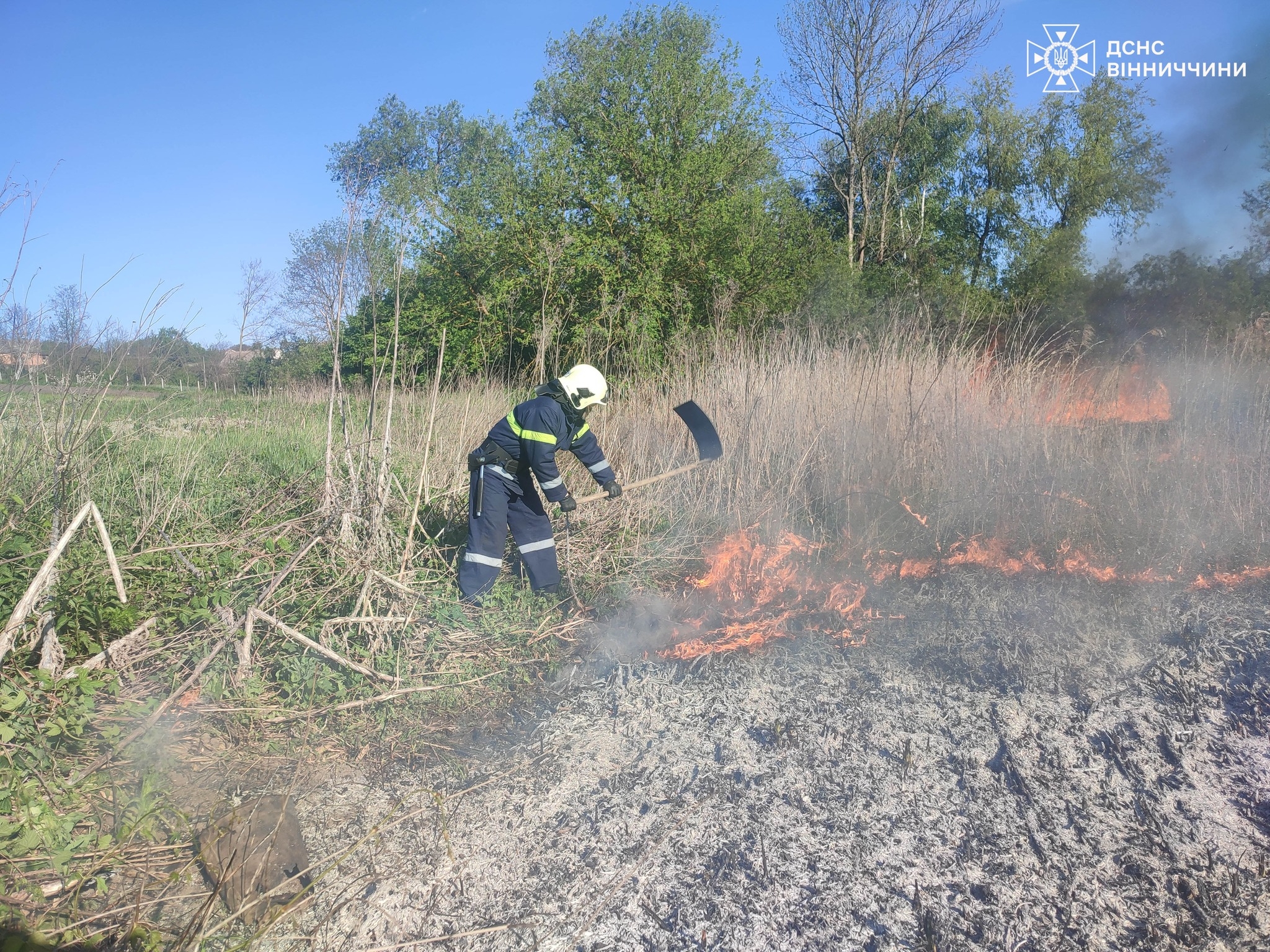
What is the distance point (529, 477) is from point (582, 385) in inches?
33.1

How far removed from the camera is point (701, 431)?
5.94m

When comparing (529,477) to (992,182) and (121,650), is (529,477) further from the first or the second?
(992,182)

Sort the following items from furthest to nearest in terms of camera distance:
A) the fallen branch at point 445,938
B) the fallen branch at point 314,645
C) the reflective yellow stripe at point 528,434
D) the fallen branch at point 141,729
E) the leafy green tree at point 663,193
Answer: the leafy green tree at point 663,193
the reflective yellow stripe at point 528,434
the fallen branch at point 314,645
the fallen branch at point 141,729
the fallen branch at point 445,938

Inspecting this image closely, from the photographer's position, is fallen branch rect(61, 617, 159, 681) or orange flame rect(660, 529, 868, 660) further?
orange flame rect(660, 529, 868, 660)

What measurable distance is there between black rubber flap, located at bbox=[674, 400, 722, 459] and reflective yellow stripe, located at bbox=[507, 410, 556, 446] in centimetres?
119

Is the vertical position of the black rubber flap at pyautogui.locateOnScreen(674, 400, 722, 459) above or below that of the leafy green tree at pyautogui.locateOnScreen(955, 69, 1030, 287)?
below

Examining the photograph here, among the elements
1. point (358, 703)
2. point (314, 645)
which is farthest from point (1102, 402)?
point (314, 645)

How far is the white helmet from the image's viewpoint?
532 centimetres

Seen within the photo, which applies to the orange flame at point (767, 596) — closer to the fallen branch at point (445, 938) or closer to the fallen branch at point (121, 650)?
the fallen branch at point (445, 938)

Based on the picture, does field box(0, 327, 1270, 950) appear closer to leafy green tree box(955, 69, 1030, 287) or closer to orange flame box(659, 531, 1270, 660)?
orange flame box(659, 531, 1270, 660)

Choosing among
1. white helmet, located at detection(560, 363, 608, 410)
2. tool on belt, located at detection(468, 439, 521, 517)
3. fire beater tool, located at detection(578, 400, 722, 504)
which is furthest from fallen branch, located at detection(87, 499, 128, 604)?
fire beater tool, located at detection(578, 400, 722, 504)

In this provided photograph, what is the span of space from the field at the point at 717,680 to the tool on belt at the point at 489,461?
44 centimetres

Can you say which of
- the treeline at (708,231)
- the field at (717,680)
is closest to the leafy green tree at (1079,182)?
the treeline at (708,231)

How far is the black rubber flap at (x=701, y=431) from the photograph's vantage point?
591 cm
